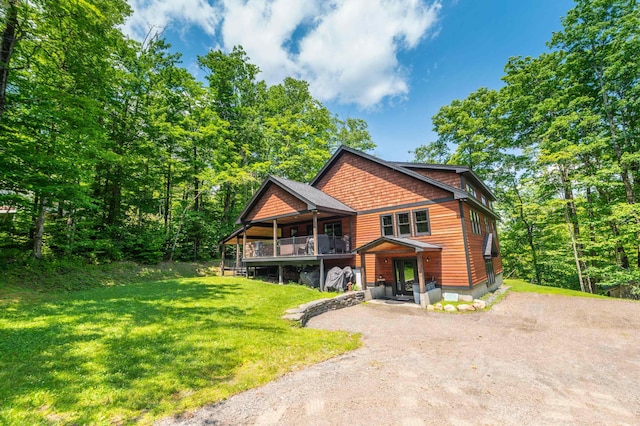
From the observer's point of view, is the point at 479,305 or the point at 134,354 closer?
the point at 134,354

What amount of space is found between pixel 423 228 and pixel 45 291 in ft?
59.4

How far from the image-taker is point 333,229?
17391 millimetres

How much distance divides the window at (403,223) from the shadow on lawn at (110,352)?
30.8ft

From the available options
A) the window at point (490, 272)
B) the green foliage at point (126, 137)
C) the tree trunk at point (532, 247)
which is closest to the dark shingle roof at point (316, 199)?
the window at point (490, 272)

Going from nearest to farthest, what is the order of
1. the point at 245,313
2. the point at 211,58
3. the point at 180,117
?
the point at 245,313 < the point at 180,117 < the point at 211,58

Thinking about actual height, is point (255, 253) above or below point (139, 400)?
above

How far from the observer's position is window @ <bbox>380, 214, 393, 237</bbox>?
14945 millimetres

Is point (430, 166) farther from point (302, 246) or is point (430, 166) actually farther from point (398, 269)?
point (302, 246)

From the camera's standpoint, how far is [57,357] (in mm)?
4812

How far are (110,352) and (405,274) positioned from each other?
1259cm

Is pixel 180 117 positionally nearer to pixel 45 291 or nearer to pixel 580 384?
pixel 45 291

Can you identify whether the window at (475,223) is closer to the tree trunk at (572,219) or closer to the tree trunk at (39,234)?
the tree trunk at (572,219)

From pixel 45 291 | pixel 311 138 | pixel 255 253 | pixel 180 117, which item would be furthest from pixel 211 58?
pixel 45 291

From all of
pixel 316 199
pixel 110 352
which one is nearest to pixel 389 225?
pixel 316 199
